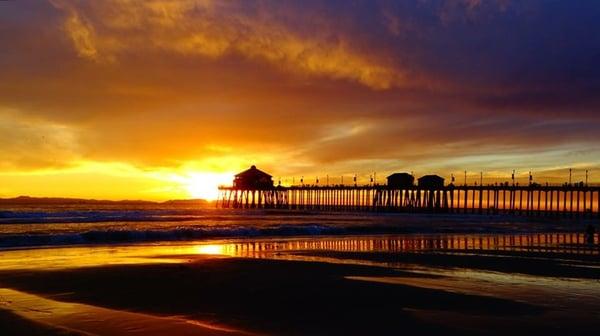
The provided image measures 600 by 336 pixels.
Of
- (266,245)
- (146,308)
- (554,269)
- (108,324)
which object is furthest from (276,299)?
(266,245)

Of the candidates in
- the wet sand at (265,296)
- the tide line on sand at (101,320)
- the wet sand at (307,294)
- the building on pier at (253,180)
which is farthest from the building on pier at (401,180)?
the tide line on sand at (101,320)

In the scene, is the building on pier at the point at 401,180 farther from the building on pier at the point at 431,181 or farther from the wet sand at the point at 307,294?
the wet sand at the point at 307,294

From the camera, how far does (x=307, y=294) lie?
11.4 metres

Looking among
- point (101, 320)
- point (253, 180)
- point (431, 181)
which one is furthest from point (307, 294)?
point (253, 180)

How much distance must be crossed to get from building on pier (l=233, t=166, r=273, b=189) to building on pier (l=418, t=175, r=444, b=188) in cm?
3093

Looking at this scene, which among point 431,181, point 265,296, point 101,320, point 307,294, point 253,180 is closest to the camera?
point 101,320

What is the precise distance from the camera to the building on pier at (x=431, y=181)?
93625 mm

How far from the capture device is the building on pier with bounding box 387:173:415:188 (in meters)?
96.9

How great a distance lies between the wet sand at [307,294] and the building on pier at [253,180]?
297 feet

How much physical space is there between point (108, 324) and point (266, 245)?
1667 centimetres

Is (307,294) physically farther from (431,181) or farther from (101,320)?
(431,181)

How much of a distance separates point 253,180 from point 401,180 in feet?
98.4

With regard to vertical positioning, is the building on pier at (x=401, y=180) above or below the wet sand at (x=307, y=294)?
above

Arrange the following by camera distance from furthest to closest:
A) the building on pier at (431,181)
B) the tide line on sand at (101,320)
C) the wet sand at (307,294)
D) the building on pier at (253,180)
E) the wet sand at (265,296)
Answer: the building on pier at (253,180)
the building on pier at (431,181)
the wet sand at (265,296)
the wet sand at (307,294)
the tide line on sand at (101,320)
